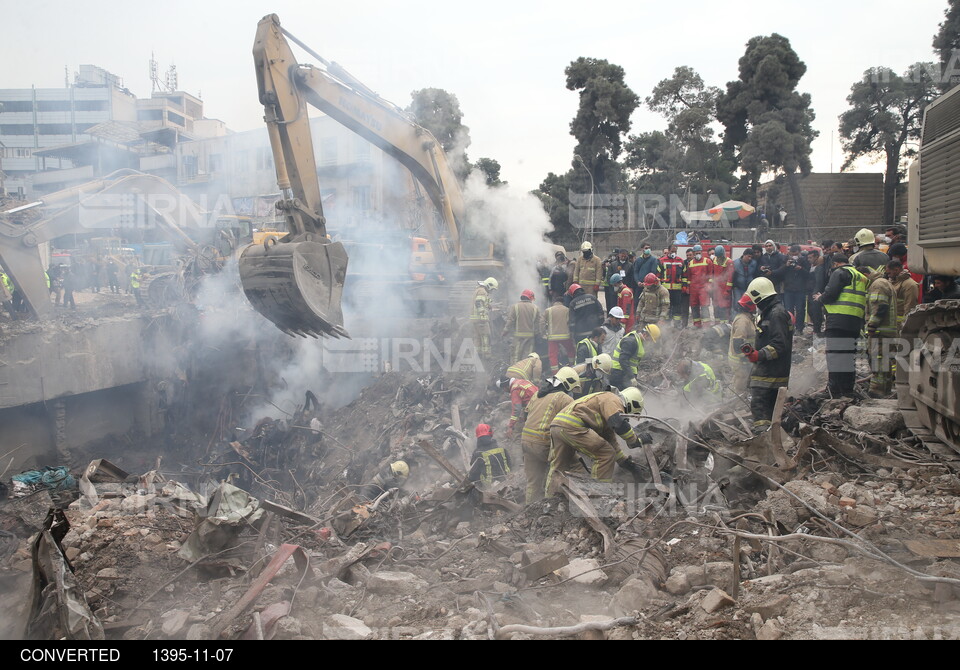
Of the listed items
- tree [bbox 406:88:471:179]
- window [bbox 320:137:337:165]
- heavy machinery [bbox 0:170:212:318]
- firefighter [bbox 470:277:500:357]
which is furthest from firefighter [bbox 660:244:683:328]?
window [bbox 320:137:337:165]

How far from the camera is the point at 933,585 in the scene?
3.45 meters

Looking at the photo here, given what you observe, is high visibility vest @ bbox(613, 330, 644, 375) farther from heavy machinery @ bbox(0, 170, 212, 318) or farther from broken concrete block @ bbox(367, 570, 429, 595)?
heavy machinery @ bbox(0, 170, 212, 318)

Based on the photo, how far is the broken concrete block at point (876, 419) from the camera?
606 centimetres

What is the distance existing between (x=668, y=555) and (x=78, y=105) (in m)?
35.1

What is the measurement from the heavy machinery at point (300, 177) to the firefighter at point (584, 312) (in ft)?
12.2

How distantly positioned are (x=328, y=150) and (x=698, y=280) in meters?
23.1

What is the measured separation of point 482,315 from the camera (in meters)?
11.1

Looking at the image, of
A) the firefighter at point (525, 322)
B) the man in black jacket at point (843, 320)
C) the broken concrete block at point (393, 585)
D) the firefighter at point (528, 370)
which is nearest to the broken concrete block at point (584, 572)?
the broken concrete block at point (393, 585)

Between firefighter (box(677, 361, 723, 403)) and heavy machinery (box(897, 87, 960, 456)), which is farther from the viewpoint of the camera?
firefighter (box(677, 361, 723, 403))

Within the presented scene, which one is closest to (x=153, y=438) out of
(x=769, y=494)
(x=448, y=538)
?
(x=448, y=538)

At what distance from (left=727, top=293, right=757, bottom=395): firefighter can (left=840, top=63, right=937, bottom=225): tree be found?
1933cm

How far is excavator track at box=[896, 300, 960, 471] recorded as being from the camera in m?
5.06

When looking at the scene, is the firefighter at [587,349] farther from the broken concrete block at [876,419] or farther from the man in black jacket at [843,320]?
the broken concrete block at [876,419]

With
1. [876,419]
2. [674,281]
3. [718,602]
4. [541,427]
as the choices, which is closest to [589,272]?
[674,281]
